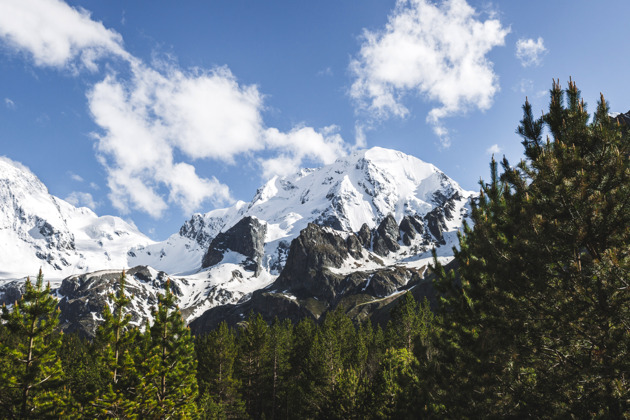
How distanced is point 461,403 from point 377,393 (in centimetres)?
1467

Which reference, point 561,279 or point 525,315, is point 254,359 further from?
point 561,279

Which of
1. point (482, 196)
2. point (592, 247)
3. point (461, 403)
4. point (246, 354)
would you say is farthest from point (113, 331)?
point (246, 354)

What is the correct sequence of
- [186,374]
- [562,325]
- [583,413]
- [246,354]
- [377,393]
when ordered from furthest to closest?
1. [246,354]
2. [186,374]
3. [377,393]
4. [562,325]
5. [583,413]

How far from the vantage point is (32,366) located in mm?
22062

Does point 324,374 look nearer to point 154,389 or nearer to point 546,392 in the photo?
point 154,389

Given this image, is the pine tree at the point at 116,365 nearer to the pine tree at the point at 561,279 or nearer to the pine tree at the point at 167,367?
the pine tree at the point at 167,367

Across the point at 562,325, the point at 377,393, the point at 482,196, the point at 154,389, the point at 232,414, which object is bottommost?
the point at 232,414

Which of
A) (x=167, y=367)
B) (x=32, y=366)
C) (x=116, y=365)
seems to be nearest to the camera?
(x=32, y=366)

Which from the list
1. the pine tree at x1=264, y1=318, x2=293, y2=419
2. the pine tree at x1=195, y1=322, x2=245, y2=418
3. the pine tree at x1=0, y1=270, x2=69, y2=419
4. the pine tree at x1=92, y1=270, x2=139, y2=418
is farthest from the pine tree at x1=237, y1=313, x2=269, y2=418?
the pine tree at x1=0, y1=270, x2=69, y2=419

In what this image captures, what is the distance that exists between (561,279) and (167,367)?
27.2m

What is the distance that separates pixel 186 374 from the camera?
3019 centimetres

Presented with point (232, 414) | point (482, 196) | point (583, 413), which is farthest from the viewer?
point (232, 414)

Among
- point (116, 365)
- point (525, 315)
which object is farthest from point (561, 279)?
point (116, 365)

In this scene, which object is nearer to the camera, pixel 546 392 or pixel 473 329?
pixel 546 392
